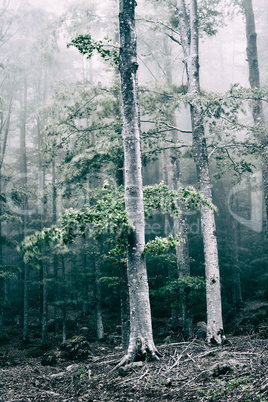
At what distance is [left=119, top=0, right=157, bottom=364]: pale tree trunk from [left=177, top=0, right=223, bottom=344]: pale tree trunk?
3.05m

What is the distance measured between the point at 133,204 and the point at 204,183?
→ 3.76 m

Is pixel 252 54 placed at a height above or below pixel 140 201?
above

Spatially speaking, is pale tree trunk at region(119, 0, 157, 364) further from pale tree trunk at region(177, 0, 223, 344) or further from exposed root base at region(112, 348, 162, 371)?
pale tree trunk at region(177, 0, 223, 344)

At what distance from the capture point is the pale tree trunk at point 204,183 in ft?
25.1

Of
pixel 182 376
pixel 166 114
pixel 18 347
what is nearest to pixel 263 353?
pixel 182 376

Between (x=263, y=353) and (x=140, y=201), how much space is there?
330 cm

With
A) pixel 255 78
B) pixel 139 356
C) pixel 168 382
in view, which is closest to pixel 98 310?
pixel 139 356

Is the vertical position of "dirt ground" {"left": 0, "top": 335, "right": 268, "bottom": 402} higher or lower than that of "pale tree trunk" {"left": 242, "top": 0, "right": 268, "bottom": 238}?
lower

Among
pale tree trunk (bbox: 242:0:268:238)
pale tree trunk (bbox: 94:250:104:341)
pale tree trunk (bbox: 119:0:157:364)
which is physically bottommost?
pale tree trunk (bbox: 94:250:104:341)

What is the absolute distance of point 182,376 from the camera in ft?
14.2

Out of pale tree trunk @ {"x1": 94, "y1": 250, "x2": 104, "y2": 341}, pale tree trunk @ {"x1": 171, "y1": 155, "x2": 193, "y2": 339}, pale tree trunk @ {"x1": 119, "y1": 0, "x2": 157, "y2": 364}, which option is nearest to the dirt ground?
pale tree trunk @ {"x1": 119, "y1": 0, "x2": 157, "y2": 364}

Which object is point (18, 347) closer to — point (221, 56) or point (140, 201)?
point (140, 201)

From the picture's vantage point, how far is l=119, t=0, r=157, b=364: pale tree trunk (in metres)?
5.07

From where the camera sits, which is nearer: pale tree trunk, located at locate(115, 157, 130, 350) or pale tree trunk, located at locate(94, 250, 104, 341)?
pale tree trunk, located at locate(115, 157, 130, 350)
